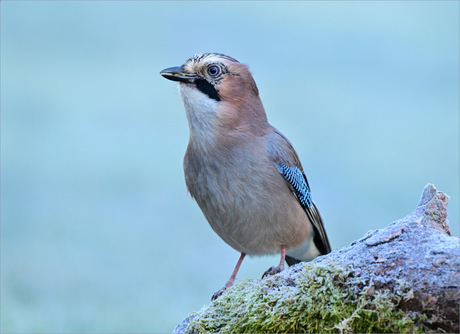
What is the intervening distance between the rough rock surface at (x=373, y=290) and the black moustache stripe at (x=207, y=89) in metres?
1.94

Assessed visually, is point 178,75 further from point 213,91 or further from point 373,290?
point 373,290

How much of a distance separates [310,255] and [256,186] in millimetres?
1407

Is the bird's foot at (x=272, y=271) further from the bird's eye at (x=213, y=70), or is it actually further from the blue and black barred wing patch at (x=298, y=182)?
the bird's eye at (x=213, y=70)

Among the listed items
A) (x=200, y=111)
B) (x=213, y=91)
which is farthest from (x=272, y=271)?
(x=213, y=91)

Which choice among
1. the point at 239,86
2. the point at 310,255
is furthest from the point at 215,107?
the point at 310,255

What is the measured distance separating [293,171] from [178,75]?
135 centimetres

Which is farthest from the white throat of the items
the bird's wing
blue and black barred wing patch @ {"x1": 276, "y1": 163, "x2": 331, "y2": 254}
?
blue and black barred wing patch @ {"x1": 276, "y1": 163, "x2": 331, "y2": 254}

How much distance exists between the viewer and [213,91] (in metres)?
5.25

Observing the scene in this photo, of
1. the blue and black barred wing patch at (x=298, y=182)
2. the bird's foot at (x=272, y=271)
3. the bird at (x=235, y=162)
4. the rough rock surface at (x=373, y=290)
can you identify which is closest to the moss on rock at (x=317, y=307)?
the rough rock surface at (x=373, y=290)

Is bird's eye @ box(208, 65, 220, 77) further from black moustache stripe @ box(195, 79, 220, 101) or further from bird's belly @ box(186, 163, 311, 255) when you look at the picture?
bird's belly @ box(186, 163, 311, 255)

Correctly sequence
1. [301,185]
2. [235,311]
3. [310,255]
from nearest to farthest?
[235,311], [301,185], [310,255]

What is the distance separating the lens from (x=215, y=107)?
5.25 m

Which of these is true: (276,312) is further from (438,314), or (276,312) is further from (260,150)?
(260,150)

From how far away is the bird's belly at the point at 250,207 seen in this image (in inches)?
202
